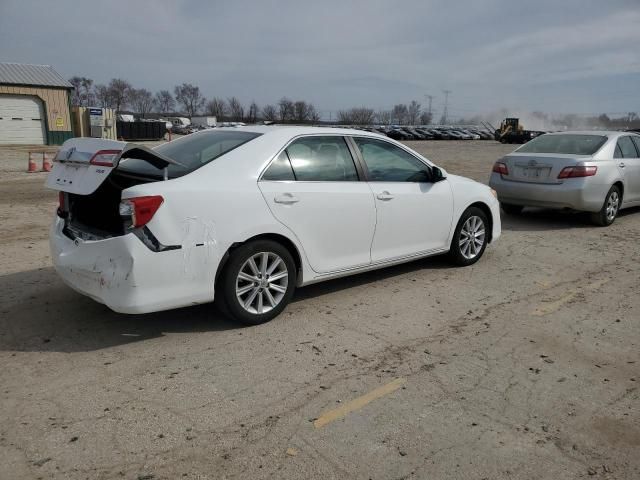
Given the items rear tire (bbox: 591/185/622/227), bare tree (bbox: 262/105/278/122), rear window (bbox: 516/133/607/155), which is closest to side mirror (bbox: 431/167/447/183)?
rear window (bbox: 516/133/607/155)

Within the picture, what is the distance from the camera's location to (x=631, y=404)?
3389 mm

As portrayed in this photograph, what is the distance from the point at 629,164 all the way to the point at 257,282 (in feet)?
25.4

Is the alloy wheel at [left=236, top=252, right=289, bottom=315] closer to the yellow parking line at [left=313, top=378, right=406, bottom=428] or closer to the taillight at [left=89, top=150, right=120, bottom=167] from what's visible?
the taillight at [left=89, top=150, right=120, bottom=167]

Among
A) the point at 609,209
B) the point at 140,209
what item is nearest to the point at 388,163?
the point at 140,209

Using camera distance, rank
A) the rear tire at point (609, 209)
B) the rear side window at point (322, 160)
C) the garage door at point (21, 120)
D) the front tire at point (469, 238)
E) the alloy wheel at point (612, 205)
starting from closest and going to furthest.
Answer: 1. the rear side window at point (322, 160)
2. the front tire at point (469, 238)
3. the rear tire at point (609, 209)
4. the alloy wheel at point (612, 205)
5. the garage door at point (21, 120)

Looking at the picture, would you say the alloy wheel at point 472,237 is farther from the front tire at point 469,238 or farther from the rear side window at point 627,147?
the rear side window at point 627,147

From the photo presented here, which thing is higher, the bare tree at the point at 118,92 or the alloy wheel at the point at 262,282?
the bare tree at the point at 118,92

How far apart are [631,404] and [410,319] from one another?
1.80m

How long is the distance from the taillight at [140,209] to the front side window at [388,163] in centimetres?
219

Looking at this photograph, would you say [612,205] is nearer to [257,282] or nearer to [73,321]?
[257,282]

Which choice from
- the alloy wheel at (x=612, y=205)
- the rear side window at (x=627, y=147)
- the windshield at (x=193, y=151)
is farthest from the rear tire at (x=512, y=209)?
the windshield at (x=193, y=151)

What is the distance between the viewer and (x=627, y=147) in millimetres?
9414

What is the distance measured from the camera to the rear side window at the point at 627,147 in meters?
9.27

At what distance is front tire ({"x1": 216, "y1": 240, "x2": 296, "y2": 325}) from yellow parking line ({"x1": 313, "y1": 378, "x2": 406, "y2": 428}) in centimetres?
133
